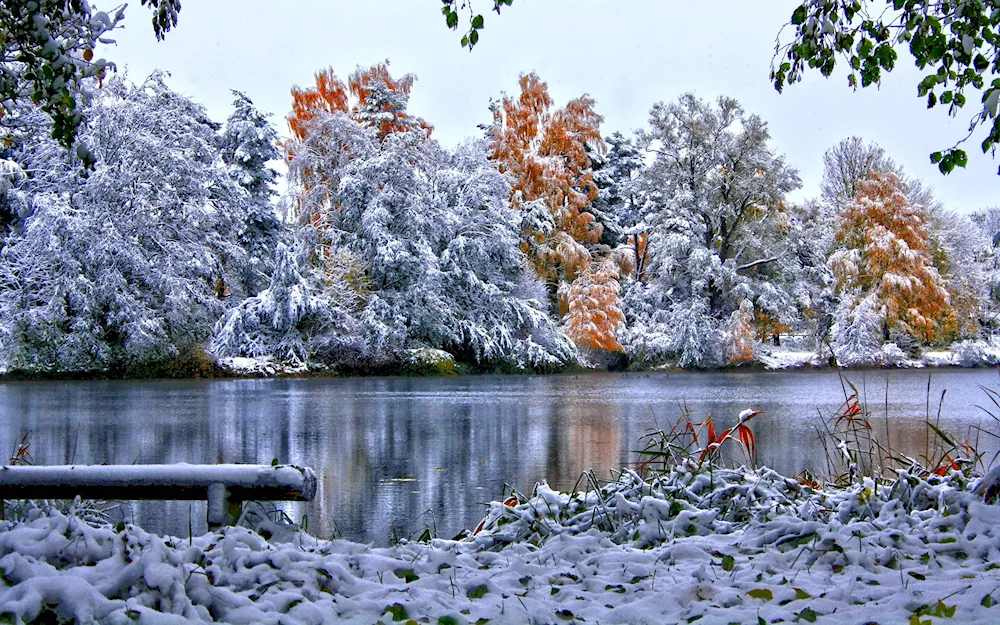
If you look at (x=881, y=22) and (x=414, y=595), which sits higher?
(x=881, y=22)

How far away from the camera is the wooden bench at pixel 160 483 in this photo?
344cm

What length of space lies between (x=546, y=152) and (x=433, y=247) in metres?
6.60

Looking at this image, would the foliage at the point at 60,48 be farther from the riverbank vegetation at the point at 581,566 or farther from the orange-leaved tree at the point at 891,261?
the orange-leaved tree at the point at 891,261

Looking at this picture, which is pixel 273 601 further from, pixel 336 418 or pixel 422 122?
pixel 422 122

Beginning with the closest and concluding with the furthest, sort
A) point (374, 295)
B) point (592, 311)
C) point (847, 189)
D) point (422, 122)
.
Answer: point (374, 295) → point (592, 311) → point (422, 122) → point (847, 189)

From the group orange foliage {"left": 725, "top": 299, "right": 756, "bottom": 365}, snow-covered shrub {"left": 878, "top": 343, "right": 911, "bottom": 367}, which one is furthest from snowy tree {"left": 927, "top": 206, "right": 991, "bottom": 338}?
orange foliage {"left": 725, "top": 299, "right": 756, "bottom": 365}

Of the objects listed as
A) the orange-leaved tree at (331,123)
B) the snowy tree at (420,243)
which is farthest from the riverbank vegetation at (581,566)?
the orange-leaved tree at (331,123)

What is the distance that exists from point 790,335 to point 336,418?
27.2 meters

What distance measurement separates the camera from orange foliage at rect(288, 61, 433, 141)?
95.3 ft

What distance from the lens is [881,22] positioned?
429cm

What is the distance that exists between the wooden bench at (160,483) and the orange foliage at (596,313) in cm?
2348

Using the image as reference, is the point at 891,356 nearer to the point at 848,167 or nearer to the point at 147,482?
the point at 848,167

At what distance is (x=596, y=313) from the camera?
2692 cm

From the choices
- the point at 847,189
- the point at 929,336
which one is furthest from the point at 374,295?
the point at 847,189
